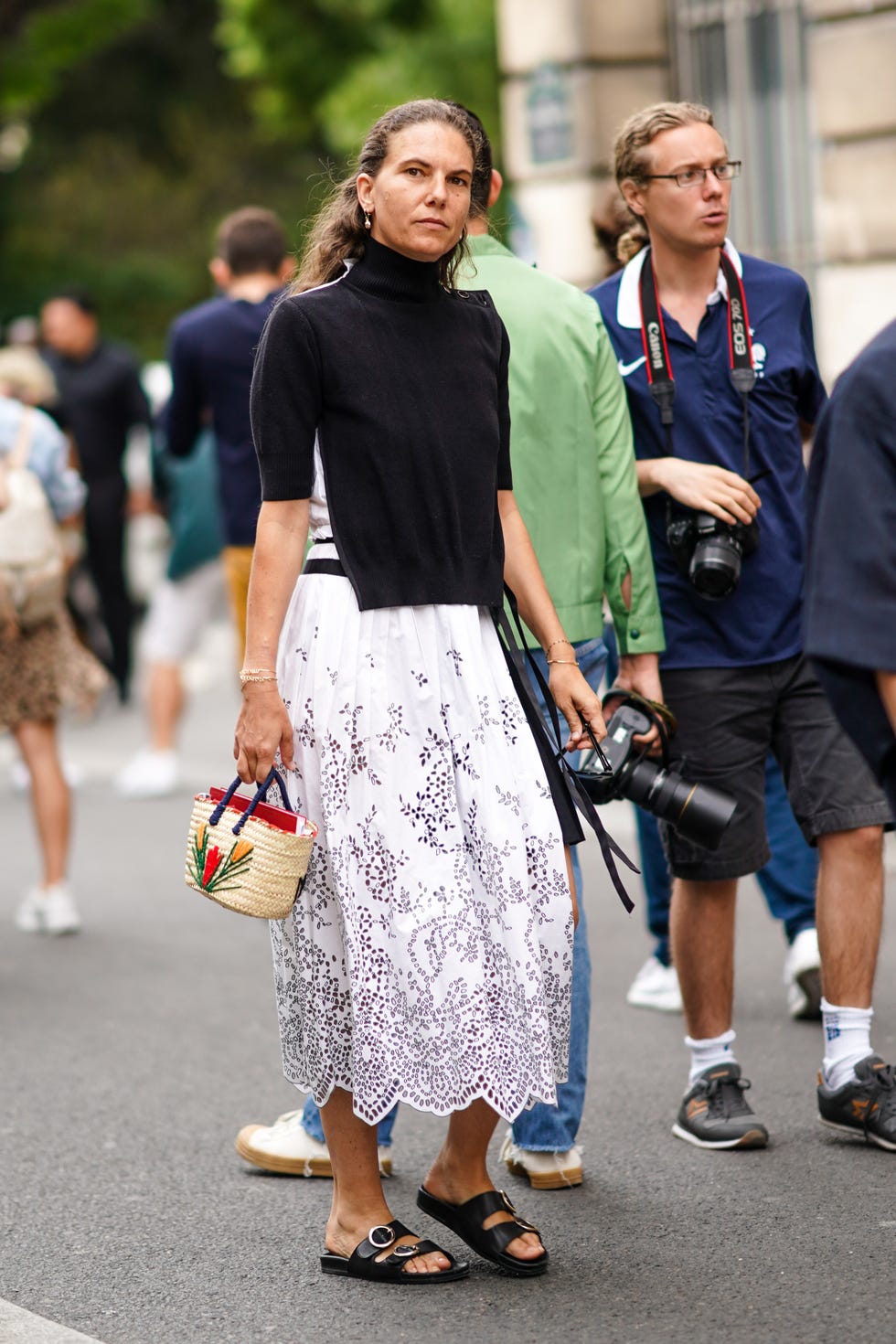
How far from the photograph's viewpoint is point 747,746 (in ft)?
14.7

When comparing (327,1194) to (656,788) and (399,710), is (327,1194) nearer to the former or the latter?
(656,788)

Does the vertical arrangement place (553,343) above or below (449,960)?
above

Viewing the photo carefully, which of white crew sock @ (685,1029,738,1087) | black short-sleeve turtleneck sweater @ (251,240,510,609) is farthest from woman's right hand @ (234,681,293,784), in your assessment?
white crew sock @ (685,1029,738,1087)

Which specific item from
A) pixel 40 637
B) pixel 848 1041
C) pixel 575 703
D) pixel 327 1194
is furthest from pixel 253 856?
pixel 40 637

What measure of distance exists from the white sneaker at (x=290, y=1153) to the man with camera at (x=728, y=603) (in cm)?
80

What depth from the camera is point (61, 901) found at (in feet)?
22.8

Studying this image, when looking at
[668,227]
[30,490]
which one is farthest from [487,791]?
[30,490]

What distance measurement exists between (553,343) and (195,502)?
5.50m

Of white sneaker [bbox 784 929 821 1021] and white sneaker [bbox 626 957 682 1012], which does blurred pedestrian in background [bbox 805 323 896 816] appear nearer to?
white sneaker [bbox 784 929 821 1021]

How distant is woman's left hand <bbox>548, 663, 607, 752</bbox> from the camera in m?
3.88

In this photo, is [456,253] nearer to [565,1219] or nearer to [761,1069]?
[565,1219]

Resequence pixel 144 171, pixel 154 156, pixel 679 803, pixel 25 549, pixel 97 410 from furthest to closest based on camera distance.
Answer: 1. pixel 154 156
2. pixel 144 171
3. pixel 97 410
4. pixel 25 549
5. pixel 679 803

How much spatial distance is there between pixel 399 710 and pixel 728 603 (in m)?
1.11

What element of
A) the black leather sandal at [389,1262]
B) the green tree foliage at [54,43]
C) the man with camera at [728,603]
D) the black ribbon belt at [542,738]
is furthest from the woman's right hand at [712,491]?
the green tree foliage at [54,43]
